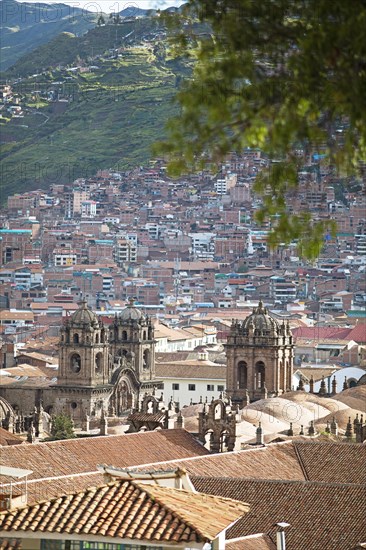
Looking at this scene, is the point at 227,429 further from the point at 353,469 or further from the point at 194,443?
the point at 353,469

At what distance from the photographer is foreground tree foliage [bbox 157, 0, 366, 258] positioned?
1000 cm

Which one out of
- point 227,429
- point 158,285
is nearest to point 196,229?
point 158,285

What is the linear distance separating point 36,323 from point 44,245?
152 ft

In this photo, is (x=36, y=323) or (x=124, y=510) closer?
(x=124, y=510)

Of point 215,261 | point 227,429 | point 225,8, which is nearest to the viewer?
point 225,8

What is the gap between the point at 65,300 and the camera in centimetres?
16312

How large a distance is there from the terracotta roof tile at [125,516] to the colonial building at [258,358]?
64071 mm

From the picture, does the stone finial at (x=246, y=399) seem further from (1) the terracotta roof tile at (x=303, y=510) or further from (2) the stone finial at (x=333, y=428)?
(1) the terracotta roof tile at (x=303, y=510)

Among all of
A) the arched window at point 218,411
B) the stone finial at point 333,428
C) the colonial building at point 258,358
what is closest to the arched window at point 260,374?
the colonial building at point 258,358

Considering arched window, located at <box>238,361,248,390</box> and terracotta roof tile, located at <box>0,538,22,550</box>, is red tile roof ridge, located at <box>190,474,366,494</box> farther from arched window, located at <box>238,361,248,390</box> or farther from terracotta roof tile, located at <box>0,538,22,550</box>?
arched window, located at <box>238,361,248,390</box>

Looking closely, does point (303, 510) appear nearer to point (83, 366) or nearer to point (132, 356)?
point (83, 366)

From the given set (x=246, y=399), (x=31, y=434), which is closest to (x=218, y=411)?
(x=31, y=434)

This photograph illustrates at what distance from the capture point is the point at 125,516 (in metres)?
14.8

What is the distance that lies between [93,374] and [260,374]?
692cm
